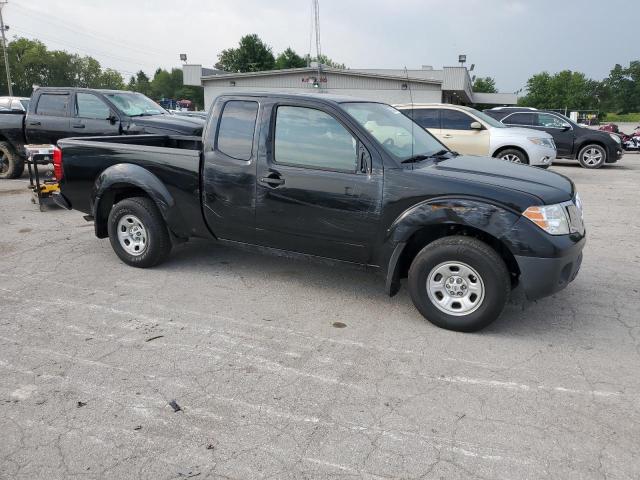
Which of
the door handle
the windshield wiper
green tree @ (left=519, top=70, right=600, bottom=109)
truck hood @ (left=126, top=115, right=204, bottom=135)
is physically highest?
green tree @ (left=519, top=70, right=600, bottom=109)

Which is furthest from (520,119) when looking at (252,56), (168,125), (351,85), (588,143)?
(252,56)

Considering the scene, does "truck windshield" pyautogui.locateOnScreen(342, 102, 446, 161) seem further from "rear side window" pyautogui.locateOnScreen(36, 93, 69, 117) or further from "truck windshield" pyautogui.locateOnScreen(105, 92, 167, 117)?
"rear side window" pyautogui.locateOnScreen(36, 93, 69, 117)

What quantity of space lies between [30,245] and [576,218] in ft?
20.1

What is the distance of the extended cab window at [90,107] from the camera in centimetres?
1038

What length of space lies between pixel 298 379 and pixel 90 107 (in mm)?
9048

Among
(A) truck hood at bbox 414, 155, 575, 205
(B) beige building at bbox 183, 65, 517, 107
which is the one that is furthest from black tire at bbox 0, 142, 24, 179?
(B) beige building at bbox 183, 65, 517, 107

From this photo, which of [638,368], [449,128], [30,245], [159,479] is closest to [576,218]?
[638,368]

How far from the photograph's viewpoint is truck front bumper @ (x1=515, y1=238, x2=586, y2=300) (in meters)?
3.88

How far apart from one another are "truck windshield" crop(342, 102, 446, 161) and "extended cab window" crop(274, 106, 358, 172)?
0.21 meters

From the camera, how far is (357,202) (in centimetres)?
436

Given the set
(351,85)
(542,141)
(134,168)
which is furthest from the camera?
(351,85)

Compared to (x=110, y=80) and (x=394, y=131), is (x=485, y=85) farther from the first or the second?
(x=394, y=131)

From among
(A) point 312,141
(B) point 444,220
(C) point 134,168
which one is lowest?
(B) point 444,220

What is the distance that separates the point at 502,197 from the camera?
3.94 m
